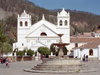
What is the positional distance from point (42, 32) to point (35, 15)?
263ft

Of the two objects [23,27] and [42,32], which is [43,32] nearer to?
[42,32]

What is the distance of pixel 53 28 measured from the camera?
6581 cm

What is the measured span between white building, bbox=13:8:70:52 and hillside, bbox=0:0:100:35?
54600 mm

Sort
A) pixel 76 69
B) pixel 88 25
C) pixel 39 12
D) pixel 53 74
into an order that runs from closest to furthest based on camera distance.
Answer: pixel 53 74 → pixel 76 69 → pixel 39 12 → pixel 88 25

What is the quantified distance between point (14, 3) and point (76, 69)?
460 feet

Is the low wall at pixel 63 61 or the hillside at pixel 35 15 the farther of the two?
the hillside at pixel 35 15

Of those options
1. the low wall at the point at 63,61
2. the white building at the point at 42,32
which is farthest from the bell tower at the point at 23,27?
the low wall at the point at 63,61

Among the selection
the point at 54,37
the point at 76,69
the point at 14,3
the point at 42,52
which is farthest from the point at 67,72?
the point at 14,3

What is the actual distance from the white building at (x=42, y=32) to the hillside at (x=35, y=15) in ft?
179

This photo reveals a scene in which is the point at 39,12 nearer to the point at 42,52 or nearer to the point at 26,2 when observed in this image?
the point at 26,2

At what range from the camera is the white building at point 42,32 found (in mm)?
64938

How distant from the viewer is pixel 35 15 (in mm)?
145000

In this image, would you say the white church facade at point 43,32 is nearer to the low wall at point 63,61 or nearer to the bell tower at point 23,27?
the bell tower at point 23,27

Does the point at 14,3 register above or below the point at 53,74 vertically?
above
